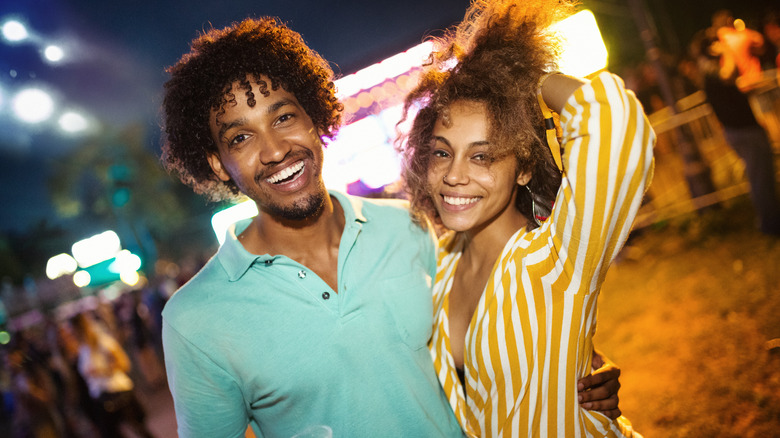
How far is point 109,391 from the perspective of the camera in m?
A: 5.54

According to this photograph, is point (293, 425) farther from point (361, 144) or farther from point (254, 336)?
point (361, 144)

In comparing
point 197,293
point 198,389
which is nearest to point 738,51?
point 197,293

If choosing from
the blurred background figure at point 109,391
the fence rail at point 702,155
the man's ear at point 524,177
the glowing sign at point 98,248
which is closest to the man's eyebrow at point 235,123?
the man's ear at point 524,177

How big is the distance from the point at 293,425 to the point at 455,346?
88cm

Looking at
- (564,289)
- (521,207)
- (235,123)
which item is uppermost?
(235,123)

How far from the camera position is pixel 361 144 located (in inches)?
Result: 454

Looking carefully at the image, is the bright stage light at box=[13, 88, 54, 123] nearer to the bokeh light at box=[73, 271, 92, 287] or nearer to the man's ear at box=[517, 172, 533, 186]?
the man's ear at box=[517, 172, 533, 186]

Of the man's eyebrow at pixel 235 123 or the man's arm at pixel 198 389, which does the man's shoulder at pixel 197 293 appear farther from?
the man's eyebrow at pixel 235 123

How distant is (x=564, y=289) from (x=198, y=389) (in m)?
1.68

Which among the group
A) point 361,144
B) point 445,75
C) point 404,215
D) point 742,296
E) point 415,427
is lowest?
point 742,296

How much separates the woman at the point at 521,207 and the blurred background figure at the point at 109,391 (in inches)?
210

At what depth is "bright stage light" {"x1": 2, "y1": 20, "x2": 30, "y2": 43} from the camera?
14.3 feet

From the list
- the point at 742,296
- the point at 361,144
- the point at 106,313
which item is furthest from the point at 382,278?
the point at 106,313

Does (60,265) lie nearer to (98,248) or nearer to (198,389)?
(98,248)
